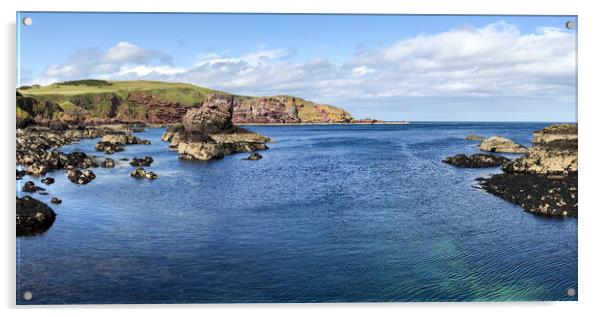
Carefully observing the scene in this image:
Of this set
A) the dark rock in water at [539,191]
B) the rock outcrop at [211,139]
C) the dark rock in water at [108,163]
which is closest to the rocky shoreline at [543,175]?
the dark rock in water at [539,191]

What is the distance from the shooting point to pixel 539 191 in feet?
46.3

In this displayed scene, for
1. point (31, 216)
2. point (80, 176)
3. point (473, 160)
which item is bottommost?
point (31, 216)

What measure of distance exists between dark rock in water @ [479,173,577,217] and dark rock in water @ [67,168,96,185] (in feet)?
47.3

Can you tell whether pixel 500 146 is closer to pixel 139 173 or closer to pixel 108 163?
pixel 139 173

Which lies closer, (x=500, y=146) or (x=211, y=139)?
(x=500, y=146)

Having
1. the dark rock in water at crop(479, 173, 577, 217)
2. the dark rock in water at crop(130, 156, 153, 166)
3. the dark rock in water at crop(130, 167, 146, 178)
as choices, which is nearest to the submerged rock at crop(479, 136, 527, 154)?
the dark rock in water at crop(479, 173, 577, 217)

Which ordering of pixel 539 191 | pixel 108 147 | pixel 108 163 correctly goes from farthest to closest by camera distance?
pixel 108 147 < pixel 108 163 < pixel 539 191

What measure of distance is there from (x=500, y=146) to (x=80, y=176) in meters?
15.7

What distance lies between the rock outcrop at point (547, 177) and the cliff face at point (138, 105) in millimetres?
6177

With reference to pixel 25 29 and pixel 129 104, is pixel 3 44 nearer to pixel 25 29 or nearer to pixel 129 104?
pixel 25 29

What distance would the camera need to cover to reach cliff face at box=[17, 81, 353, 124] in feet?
39.6

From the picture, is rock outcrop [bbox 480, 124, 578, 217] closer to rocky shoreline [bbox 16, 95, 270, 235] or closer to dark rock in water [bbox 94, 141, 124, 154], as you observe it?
rocky shoreline [bbox 16, 95, 270, 235]
